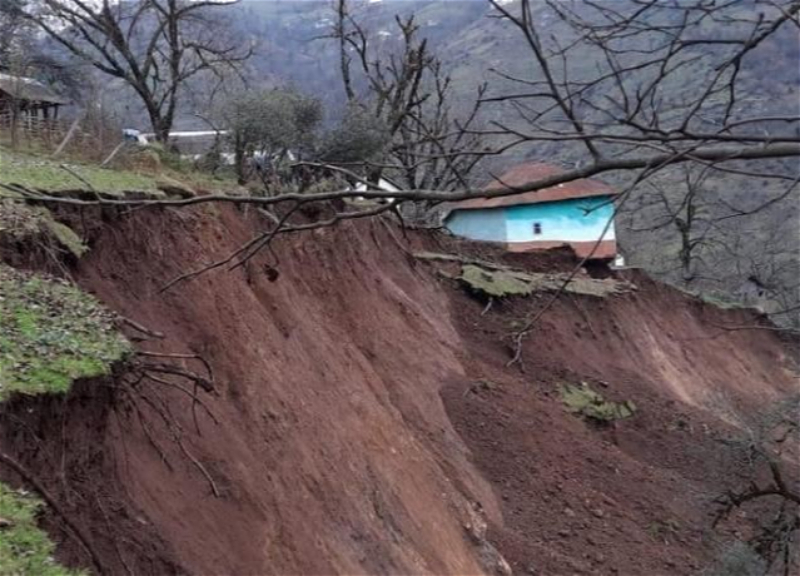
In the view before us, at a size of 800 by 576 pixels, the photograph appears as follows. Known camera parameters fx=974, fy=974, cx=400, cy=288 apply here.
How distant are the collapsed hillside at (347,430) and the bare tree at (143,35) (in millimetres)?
9444

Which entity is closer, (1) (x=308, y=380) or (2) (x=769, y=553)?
(2) (x=769, y=553)

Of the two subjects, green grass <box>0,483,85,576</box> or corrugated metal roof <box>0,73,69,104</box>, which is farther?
corrugated metal roof <box>0,73,69,104</box>

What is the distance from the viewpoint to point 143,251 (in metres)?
10.5

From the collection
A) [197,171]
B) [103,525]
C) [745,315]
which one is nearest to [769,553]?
[103,525]

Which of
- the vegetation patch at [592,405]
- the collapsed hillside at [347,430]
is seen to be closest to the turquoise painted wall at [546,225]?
the collapsed hillside at [347,430]

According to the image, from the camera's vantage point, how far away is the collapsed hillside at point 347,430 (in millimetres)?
7379

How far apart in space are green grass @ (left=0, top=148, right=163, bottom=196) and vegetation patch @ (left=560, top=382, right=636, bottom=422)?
9.10 metres

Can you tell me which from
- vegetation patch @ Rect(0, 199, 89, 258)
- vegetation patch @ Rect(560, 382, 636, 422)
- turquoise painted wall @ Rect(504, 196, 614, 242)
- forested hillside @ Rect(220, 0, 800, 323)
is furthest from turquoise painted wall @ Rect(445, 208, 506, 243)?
vegetation patch @ Rect(0, 199, 89, 258)

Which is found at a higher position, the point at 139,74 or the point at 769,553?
the point at 139,74

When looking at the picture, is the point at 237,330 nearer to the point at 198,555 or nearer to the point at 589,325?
the point at 198,555

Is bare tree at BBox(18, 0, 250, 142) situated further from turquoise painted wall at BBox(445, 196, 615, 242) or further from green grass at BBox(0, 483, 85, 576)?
green grass at BBox(0, 483, 85, 576)

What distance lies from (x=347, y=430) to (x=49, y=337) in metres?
6.13

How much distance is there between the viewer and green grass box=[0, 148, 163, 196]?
9.88 meters

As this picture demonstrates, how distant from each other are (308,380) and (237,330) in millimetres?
1396
